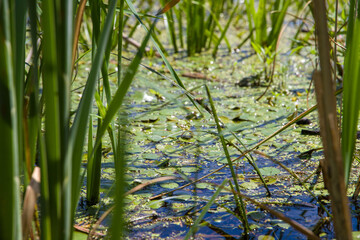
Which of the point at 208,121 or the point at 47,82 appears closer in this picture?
the point at 47,82

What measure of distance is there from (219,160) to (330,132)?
84 cm

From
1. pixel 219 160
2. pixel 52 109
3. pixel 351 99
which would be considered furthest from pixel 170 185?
pixel 52 109

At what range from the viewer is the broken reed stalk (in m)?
0.65

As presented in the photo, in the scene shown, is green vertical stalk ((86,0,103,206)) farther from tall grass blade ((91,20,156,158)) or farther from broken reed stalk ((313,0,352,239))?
broken reed stalk ((313,0,352,239))

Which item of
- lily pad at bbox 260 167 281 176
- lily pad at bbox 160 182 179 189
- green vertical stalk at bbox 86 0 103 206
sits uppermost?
green vertical stalk at bbox 86 0 103 206

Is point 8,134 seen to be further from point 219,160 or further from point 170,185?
point 219,160

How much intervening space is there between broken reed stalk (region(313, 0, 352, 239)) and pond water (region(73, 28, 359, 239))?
219 mm

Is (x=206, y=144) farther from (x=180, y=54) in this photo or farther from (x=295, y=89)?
(x=180, y=54)

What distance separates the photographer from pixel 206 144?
64.3 inches

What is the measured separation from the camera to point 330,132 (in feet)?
2.14

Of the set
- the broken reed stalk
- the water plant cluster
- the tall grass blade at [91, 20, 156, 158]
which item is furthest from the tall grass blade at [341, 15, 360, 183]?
the tall grass blade at [91, 20, 156, 158]

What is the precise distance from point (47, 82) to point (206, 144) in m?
1.08

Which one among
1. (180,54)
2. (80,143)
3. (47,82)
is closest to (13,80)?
(47,82)

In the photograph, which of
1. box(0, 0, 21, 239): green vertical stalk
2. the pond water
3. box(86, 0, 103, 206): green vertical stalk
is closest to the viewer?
box(0, 0, 21, 239): green vertical stalk
